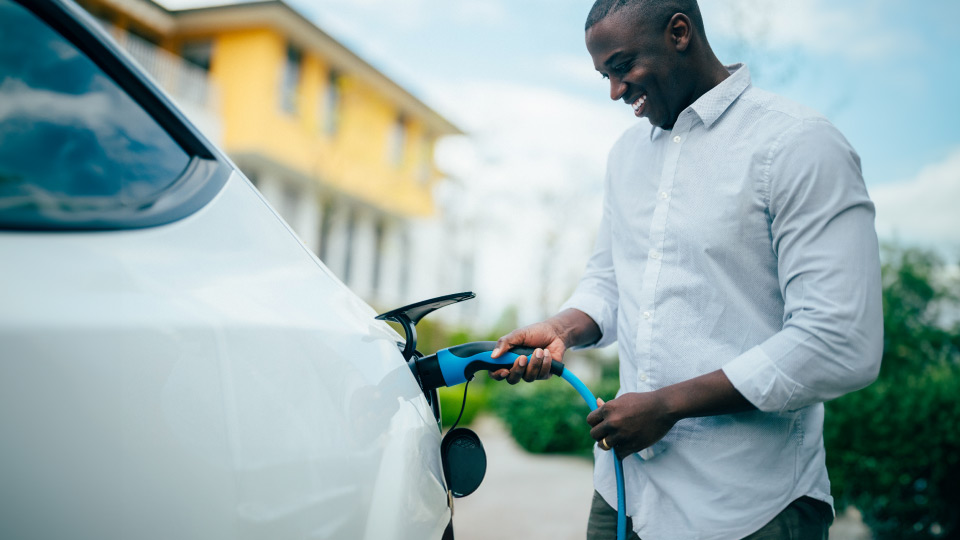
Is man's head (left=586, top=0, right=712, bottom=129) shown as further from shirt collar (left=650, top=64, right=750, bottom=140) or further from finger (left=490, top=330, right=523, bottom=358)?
finger (left=490, top=330, right=523, bottom=358)

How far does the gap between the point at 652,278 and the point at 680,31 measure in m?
0.56

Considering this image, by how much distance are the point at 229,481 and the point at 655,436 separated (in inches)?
33.0

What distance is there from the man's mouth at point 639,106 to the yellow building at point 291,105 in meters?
10.1

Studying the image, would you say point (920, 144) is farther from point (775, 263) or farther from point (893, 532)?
point (775, 263)

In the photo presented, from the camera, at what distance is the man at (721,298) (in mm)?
1340

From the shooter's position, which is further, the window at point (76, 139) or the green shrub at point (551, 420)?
the green shrub at point (551, 420)

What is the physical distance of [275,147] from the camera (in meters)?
14.1

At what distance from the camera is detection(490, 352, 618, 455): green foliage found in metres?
9.16

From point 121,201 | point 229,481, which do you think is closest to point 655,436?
point 229,481

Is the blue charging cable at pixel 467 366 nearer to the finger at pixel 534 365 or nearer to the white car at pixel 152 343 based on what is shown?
the finger at pixel 534 365

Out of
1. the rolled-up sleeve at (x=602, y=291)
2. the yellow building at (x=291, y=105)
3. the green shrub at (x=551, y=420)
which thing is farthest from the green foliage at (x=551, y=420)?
the rolled-up sleeve at (x=602, y=291)

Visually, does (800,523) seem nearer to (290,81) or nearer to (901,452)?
(901,452)

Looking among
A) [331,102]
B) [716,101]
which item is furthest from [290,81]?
[716,101]

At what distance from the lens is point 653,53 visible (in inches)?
63.3
